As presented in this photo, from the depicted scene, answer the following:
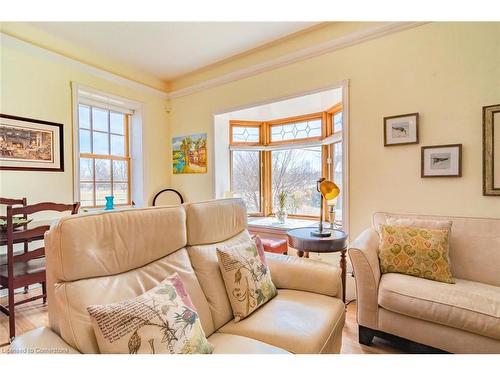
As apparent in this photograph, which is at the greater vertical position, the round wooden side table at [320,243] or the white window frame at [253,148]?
the white window frame at [253,148]

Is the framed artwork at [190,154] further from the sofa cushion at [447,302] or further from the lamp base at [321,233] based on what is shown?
the sofa cushion at [447,302]

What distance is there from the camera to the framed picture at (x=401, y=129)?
214cm

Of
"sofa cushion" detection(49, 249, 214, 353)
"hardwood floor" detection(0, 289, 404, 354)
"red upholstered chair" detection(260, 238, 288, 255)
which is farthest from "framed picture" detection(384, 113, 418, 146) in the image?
"sofa cushion" detection(49, 249, 214, 353)

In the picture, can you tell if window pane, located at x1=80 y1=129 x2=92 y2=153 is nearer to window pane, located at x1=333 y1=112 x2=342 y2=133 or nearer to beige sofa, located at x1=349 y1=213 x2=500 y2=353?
window pane, located at x1=333 y1=112 x2=342 y2=133

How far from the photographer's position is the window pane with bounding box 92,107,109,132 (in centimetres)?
326

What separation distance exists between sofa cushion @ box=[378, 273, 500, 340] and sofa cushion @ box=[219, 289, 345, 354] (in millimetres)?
418

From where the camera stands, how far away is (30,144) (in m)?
2.53

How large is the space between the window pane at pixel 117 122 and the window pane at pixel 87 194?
865mm

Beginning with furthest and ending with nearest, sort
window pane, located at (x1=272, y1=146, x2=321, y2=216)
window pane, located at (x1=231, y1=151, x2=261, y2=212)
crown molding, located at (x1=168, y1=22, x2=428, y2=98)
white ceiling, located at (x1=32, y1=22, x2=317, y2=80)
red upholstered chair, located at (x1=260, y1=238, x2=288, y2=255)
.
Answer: window pane, located at (x1=231, y1=151, x2=261, y2=212) → window pane, located at (x1=272, y1=146, x2=321, y2=216) → red upholstered chair, located at (x1=260, y1=238, x2=288, y2=255) → white ceiling, located at (x1=32, y1=22, x2=317, y2=80) → crown molding, located at (x1=168, y1=22, x2=428, y2=98)

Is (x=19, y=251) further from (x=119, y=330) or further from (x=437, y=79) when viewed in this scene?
(x=437, y=79)

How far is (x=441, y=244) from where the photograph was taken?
1.73m

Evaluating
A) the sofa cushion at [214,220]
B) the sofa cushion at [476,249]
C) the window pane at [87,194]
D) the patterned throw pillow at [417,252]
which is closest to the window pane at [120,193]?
the window pane at [87,194]

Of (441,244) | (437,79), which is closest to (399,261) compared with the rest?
(441,244)
